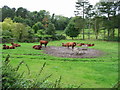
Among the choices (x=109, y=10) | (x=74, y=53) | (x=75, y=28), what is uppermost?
(x=109, y=10)

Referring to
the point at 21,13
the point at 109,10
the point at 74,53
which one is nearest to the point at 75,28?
the point at 109,10

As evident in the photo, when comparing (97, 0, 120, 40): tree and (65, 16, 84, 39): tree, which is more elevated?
(97, 0, 120, 40): tree

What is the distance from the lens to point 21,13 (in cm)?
3331

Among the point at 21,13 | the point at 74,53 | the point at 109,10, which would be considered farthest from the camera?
the point at 21,13

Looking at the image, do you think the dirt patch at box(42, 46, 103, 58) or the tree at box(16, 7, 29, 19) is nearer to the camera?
the dirt patch at box(42, 46, 103, 58)

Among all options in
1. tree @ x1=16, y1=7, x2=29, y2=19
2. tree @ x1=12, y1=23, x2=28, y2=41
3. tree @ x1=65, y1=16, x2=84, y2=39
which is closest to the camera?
tree @ x1=12, y1=23, x2=28, y2=41

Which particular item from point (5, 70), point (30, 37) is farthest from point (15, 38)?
point (5, 70)

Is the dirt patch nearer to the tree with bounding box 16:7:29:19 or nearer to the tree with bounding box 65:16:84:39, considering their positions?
the tree with bounding box 65:16:84:39

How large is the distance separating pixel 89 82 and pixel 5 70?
2.68 metres

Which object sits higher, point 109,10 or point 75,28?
point 109,10

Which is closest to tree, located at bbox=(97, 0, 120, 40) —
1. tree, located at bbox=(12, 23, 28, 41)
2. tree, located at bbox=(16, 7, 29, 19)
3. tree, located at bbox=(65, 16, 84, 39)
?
tree, located at bbox=(65, 16, 84, 39)

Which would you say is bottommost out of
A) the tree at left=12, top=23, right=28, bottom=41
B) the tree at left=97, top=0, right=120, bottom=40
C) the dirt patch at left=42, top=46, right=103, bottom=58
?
the dirt patch at left=42, top=46, right=103, bottom=58

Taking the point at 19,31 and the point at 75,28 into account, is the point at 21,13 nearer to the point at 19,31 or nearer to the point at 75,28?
the point at 75,28

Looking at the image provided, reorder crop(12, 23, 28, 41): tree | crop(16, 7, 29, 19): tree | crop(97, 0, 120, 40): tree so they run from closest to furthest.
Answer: crop(12, 23, 28, 41): tree, crop(97, 0, 120, 40): tree, crop(16, 7, 29, 19): tree
